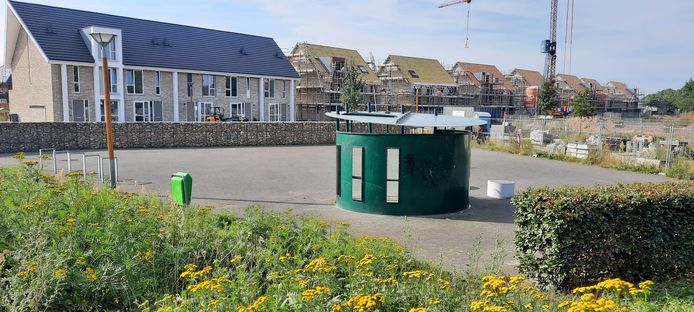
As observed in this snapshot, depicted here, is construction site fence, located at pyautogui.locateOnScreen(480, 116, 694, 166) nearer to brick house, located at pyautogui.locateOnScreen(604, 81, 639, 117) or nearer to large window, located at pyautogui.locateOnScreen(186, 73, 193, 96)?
large window, located at pyautogui.locateOnScreen(186, 73, 193, 96)

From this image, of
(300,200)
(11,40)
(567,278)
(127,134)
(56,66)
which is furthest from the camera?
(11,40)

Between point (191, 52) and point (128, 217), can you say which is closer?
point (128, 217)

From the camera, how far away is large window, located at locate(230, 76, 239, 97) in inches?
1779

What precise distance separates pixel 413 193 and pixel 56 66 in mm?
33555

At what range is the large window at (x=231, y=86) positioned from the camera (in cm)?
4519

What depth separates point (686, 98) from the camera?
285ft

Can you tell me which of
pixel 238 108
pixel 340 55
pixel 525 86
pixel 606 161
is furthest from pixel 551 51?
pixel 606 161

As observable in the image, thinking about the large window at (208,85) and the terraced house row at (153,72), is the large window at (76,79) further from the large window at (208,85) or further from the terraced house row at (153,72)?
the large window at (208,85)

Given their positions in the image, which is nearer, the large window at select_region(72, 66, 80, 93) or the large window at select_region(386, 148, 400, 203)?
the large window at select_region(386, 148, 400, 203)

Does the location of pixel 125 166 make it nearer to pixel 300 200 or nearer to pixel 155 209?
pixel 300 200

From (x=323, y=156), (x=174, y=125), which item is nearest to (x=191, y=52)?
(x=174, y=125)

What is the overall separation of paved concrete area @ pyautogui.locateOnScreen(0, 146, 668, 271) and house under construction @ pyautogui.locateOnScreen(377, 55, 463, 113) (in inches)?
1704

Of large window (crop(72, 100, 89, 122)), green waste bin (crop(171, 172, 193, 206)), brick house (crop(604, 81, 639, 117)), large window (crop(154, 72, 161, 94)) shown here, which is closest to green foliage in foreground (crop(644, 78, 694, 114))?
brick house (crop(604, 81, 639, 117))

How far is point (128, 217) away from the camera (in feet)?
20.4
